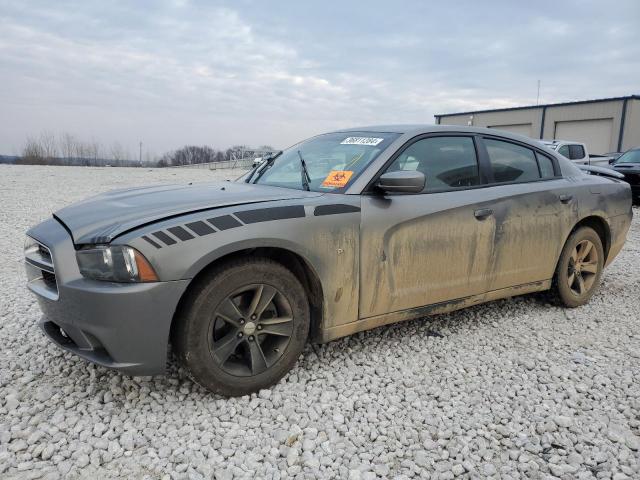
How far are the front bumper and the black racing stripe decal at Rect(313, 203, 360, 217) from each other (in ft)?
2.93

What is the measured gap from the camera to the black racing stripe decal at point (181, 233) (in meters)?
2.46

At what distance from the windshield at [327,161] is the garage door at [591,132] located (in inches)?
1153

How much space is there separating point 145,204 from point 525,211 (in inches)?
112

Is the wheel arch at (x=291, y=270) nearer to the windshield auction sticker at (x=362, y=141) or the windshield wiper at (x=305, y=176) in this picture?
the windshield wiper at (x=305, y=176)

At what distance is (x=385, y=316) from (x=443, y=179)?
3.59 ft

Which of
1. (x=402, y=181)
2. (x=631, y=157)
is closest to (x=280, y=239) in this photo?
(x=402, y=181)

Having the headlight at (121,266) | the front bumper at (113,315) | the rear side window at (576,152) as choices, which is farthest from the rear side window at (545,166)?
the rear side window at (576,152)

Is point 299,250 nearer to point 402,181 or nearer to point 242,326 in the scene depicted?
point 242,326

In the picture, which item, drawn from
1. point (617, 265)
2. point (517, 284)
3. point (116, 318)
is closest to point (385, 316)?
point (517, 284)

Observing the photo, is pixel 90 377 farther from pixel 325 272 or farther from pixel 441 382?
pixel 441 382

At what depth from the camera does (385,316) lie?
3.23 m

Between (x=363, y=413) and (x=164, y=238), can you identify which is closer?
(x=164, y=238)

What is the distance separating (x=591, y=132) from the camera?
28719 mm

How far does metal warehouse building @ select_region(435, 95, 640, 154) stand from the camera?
26.8 m
